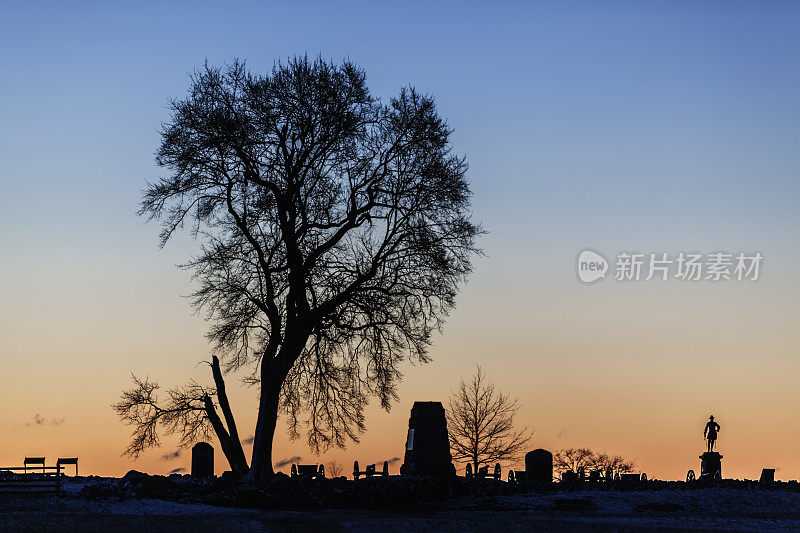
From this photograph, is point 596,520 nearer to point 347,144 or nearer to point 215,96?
point 347,144

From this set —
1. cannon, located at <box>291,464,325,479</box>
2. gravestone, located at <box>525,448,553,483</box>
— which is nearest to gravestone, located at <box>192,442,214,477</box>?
cannon, located at <box>291,464,325,479</box>

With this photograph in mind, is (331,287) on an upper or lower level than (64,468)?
upper

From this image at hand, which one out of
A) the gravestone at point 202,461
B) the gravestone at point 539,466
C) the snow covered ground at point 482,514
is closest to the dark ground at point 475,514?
the snow covered ground at point 482,514

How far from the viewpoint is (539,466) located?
41.8 m

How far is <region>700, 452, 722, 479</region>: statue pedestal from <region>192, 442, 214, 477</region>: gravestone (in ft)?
67.4

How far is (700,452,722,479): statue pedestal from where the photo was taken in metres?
45.9

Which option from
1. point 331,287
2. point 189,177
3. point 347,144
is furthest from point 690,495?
point 189,177

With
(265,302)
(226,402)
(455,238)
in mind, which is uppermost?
(455,238)

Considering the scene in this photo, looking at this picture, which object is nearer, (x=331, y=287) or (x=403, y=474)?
(x=331, y=287)

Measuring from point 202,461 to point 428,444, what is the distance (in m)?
9.22

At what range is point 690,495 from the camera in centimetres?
3709

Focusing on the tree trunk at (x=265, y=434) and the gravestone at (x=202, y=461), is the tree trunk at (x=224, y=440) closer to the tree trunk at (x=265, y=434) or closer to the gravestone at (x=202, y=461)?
the tree trunk at (x=265, y=434)

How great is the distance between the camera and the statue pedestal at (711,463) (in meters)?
45.9

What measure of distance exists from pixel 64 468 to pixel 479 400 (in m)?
24.4
